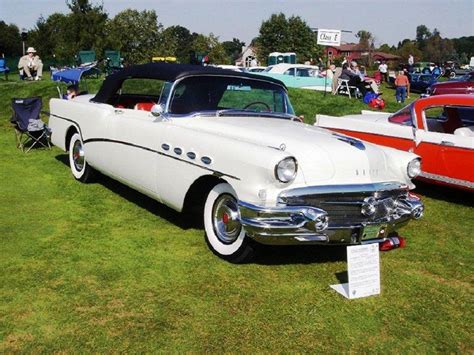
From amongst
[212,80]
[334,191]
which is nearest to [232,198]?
[334,191]

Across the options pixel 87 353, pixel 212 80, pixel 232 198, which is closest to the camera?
pixel 87 353

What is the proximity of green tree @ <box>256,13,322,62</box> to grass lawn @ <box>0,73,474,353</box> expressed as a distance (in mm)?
63084

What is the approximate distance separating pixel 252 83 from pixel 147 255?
2.12 meters

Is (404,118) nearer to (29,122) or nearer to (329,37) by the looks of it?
(29,122)

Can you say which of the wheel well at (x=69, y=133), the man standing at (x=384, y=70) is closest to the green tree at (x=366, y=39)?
the man standing at (x=384, y=70)

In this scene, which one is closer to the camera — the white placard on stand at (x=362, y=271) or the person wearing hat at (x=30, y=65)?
the white placard on stand at (x=362, y=271)

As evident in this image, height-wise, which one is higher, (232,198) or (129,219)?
(232,198)

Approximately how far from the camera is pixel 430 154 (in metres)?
6.37

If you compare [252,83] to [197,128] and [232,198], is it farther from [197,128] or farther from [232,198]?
[232,198]

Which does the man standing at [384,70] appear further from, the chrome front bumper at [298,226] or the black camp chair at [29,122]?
the chrome front bumper at [298,226]

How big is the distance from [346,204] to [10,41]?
216 feet

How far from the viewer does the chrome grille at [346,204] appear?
12.3ft

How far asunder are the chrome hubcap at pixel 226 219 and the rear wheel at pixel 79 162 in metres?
2.79

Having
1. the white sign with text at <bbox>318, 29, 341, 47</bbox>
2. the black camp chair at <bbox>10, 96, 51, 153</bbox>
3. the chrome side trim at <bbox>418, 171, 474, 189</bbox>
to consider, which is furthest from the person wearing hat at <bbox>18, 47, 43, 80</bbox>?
the chrome side trim at <bbox>418, 171, 474, 189</bbox>
